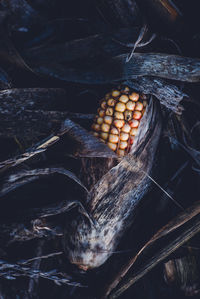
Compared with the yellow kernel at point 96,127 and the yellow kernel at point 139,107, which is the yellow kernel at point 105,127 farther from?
the yellow kernel at point 139,107

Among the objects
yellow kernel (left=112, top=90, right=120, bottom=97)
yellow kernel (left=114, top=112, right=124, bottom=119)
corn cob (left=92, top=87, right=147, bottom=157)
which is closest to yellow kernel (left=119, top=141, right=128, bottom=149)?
corn cob (left=92, top=87, right=147, bottom=157)

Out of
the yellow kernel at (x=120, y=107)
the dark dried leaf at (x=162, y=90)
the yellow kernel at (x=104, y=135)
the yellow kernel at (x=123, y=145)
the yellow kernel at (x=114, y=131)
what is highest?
the dark dried leaf at (x=162, y=90)

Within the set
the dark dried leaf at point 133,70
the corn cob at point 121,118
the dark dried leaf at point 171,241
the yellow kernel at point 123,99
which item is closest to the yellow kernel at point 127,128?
the corn cob at point 121,118

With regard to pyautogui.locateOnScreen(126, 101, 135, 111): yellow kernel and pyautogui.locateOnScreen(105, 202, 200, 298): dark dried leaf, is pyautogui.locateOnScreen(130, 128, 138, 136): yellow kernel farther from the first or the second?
pyautogui.locateOnScreen(105, 202, 200, 298): dark dried leaf

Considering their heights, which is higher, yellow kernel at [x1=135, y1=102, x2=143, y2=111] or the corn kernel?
yellow kernel at [x1=135, y1=102, x2=143, y2=111]

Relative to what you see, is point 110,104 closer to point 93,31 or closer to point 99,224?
point 93,31

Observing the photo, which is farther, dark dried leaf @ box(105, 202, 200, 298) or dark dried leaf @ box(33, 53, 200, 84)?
dark dried leaf @ box(105, 202, 200, 298)
